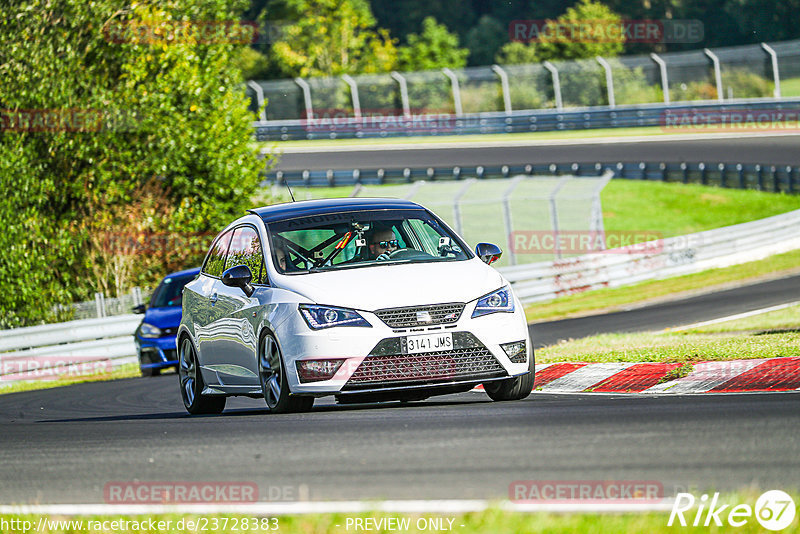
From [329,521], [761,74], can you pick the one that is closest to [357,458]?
[329,521]

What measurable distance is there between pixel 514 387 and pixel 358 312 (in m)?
1.51

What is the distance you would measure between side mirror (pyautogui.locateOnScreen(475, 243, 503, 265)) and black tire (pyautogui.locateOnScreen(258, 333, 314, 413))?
1856 millimetres

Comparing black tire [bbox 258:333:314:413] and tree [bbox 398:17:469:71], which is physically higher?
black tire [bbox 258:333:314:413]

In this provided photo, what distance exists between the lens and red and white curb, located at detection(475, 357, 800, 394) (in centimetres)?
967

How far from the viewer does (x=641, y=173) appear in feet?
133

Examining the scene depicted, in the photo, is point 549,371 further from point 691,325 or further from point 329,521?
point 691,325

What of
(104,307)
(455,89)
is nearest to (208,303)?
(104,307)

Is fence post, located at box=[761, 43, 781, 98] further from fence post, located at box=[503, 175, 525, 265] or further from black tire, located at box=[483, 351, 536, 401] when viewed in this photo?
black tire, located at box=[483, 351, 536, 401]

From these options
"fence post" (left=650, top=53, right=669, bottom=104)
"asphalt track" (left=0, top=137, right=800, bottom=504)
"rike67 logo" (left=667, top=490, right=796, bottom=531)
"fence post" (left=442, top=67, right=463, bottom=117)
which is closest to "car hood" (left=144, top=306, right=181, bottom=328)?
"asphalt track" (left=0, top=137, right=800, bottom=504)

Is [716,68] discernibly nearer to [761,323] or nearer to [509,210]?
[509,210]

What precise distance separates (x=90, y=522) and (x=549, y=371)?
283 inches

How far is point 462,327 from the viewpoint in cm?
886

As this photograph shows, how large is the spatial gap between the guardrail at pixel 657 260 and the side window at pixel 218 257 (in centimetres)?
1487

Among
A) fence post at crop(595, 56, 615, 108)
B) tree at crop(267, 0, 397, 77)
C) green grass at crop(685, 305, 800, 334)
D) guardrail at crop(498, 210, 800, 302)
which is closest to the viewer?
green grass at crop(685, 305, 800, 334)
